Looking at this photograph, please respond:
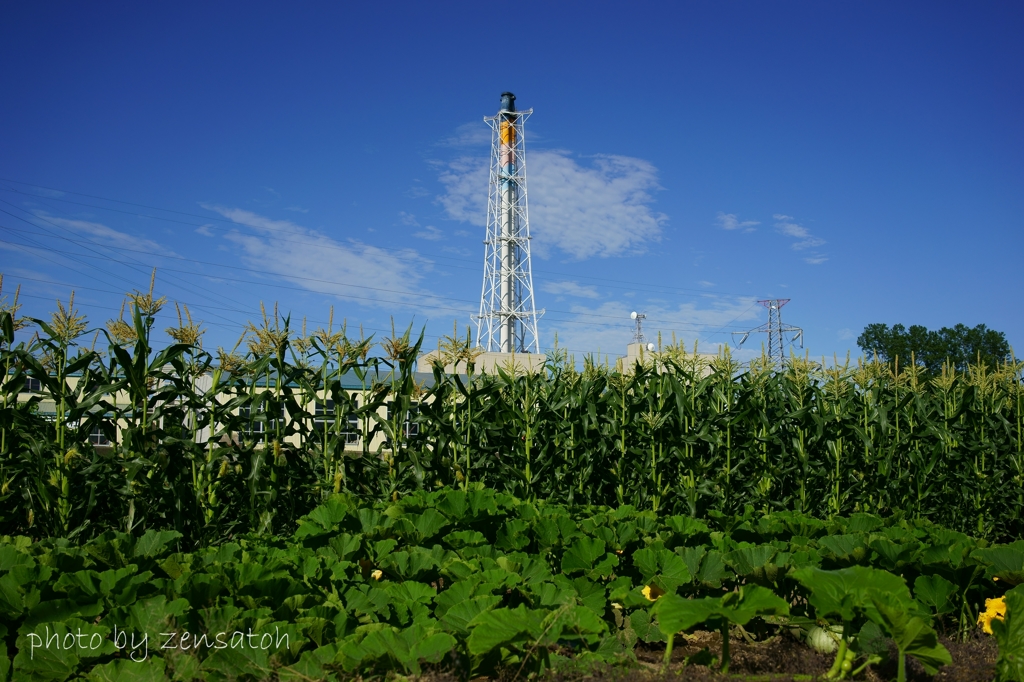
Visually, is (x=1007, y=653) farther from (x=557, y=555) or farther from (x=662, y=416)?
(x=662, y=416)

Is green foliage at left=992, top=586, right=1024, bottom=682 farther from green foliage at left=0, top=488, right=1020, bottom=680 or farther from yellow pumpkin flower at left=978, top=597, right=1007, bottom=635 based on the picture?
yellow pumpkin flower at left=978, top=597, right=1007, bottom=635

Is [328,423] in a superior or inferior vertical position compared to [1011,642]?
superior

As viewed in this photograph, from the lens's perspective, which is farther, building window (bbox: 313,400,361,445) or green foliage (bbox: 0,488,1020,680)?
building window (bbox: 313,400,361,445)

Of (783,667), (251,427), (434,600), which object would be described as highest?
(251,427)

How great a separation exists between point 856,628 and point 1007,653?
0.33 meters

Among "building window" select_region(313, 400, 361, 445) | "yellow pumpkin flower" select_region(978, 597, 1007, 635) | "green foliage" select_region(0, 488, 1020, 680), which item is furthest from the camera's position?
"building window" select_region(313, 400, 361, 445)

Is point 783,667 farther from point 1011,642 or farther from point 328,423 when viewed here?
point 328,423

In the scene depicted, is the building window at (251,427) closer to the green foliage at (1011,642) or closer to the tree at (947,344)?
the green foliage at (1011,642)

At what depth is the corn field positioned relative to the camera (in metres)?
3.74

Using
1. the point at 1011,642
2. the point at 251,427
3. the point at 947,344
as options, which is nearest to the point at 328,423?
the point at 251,427

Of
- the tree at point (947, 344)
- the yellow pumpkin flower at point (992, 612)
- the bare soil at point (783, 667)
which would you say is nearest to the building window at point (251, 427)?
the bare soil at point (783, 667)

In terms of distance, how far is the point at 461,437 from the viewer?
5.06m

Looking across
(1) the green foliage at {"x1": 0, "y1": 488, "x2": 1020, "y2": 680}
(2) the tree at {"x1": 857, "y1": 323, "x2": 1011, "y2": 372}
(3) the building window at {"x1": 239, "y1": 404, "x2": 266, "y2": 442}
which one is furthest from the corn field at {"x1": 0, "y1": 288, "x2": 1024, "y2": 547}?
(2) the tree at {"x1": 857, "y1": 323, "x2": 1011, "y2": 372}

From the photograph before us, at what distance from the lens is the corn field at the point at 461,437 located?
3736mm
